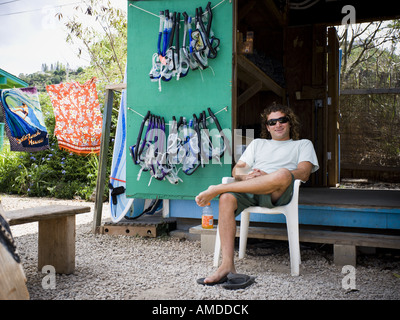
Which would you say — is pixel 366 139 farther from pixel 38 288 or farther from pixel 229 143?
pixel 38 288

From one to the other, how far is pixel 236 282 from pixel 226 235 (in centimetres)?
32

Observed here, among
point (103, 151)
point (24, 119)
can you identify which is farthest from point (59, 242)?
point (24, 119)

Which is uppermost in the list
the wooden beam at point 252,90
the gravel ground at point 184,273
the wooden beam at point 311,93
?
the wooden beam at point 311,93

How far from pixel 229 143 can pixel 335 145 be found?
8.64 feet

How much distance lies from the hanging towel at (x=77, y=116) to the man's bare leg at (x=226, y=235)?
17.0ft

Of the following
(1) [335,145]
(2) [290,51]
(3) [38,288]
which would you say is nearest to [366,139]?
(1) [335,145]

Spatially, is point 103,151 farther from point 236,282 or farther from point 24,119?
point 24,119

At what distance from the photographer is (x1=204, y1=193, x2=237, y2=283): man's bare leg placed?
2514 mm

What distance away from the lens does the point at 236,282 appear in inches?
96.9

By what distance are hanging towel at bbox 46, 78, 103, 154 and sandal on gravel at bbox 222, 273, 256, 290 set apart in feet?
18.0

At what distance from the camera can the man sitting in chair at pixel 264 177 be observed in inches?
104

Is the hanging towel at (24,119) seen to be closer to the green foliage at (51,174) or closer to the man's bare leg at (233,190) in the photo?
the green foliage at (51,174)

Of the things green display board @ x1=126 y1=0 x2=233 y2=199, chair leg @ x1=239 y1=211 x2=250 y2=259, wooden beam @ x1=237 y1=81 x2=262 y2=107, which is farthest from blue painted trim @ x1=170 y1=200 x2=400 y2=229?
wooden beam @ x1=237 y1=81 x2=262 y2=107

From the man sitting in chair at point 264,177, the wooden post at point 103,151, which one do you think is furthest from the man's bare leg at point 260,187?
the wooden post at point 103,151
